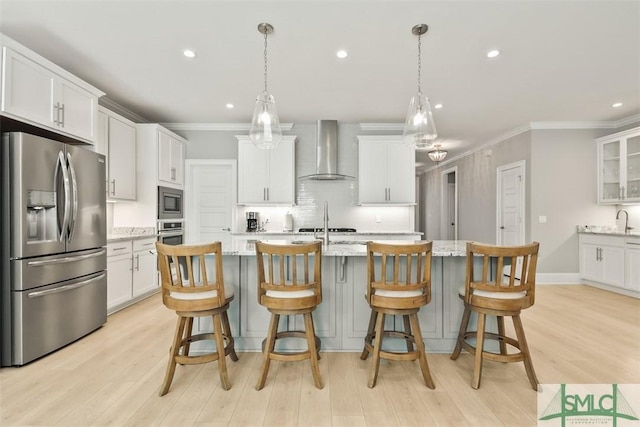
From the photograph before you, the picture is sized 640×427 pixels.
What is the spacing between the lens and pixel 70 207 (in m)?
2.73

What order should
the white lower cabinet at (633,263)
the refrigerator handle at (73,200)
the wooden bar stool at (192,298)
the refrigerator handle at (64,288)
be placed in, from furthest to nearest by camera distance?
the white lower cabinet at (633,263) < the refrigerator handle at (73,200) < the refrigerator handle at (64,288) < the wooden bar stool at (192,298)

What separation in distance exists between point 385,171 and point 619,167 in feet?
11.9

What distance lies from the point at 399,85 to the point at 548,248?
3.91m

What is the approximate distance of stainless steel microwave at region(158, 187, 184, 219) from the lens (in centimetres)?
457

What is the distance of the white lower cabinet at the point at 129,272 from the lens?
3.55 m

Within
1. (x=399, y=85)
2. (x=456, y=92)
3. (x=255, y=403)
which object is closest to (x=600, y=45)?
(x=456, y=92)

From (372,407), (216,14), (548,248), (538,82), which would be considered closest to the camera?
(372,407)

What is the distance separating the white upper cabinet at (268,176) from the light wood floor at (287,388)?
2.59 m

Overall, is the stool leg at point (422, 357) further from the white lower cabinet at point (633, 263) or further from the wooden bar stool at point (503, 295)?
the white lower cabinet at point (633, 263)

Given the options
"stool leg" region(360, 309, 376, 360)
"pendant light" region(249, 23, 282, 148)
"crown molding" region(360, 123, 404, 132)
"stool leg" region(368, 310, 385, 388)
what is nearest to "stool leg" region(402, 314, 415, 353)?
"stool leg" region(360, 309, 376, 360)

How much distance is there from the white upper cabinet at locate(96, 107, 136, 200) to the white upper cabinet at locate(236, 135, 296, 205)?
1.51 metres

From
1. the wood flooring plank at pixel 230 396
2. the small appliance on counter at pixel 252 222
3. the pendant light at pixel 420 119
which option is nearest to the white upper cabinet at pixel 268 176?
the small appliance on counter at pixel 252 222

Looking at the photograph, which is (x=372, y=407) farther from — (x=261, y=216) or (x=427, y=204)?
(x=427, y=204)

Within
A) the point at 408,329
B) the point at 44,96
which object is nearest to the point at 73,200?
the point at 44,96
